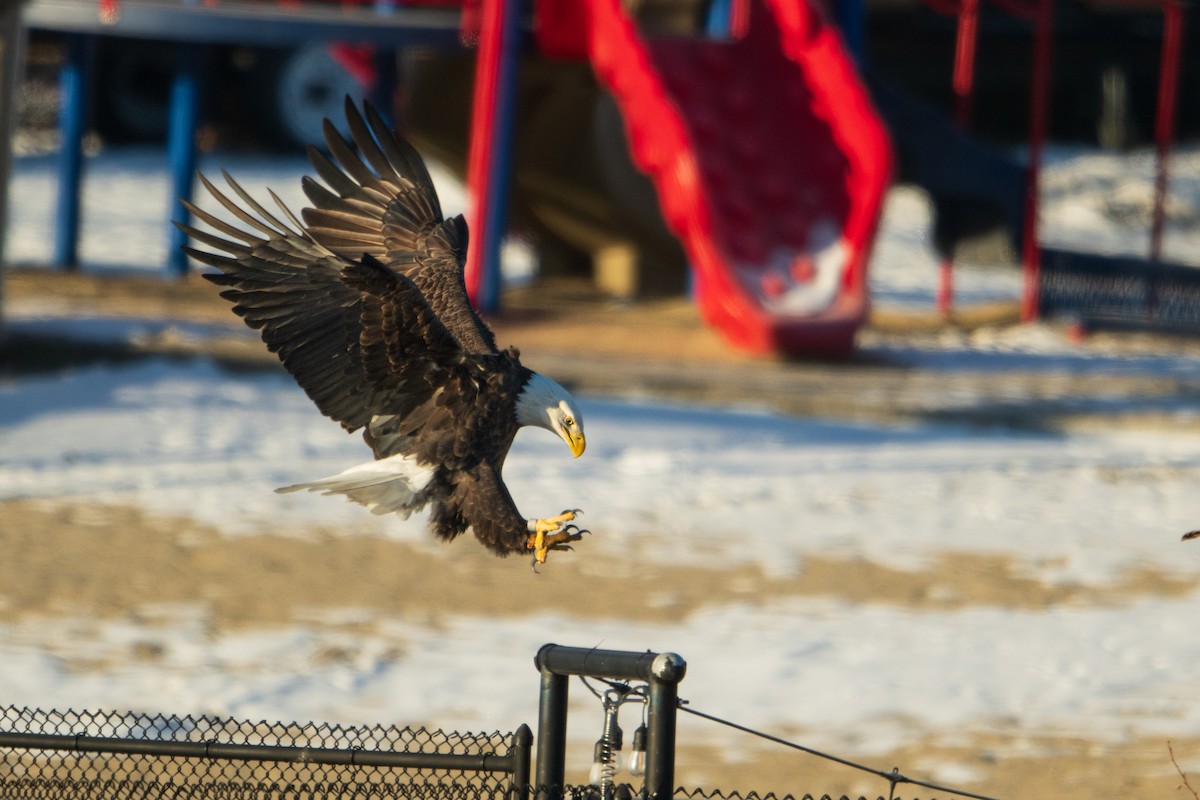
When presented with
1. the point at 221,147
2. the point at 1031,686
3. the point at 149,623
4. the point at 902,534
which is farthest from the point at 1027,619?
the point at 221,147

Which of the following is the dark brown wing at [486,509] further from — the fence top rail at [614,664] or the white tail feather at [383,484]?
the fence top rail at [614,664]

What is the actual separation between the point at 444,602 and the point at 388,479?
103 inches

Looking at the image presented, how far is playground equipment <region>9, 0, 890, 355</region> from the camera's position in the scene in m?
10.5

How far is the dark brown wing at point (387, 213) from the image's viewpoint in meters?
4.03

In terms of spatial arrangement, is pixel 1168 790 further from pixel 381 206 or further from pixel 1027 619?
pixel 381 206

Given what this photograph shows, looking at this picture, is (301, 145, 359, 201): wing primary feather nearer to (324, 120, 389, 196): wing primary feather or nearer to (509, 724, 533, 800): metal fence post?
(324, 120, 389, 196): wing primary feather

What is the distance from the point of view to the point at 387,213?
415 cm

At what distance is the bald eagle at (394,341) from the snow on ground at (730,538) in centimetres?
154

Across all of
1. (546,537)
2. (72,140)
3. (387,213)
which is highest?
(72,140)

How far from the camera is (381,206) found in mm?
4160

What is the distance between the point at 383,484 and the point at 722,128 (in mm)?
7714

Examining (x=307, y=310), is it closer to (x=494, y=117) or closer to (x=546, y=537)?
(x=546, y=537)

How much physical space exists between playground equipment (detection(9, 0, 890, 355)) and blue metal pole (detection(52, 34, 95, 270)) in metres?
1.29

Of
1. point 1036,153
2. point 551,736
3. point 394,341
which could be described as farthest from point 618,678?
point 1036,153
